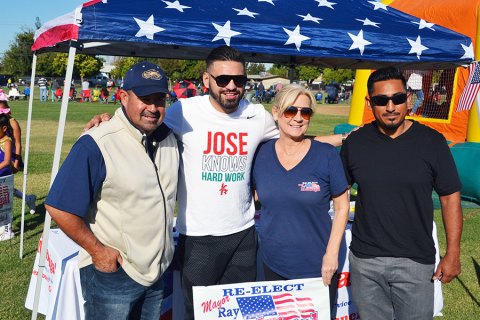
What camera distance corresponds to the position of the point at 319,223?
2639 mm

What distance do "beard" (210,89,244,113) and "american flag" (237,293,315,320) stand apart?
3.77ft

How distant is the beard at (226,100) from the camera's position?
2.78m

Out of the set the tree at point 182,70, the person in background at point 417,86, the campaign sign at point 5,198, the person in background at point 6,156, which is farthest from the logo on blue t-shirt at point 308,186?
the tree at point 182,70

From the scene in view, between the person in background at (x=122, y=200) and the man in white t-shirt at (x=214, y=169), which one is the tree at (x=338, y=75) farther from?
the person in background at (x=122, y=200)

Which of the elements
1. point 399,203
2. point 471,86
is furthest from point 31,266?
point 471,86

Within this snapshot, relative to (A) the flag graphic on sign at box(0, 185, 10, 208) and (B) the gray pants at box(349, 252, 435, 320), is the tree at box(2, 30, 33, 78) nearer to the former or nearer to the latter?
(A) the flag graphic on sign at box(0, 185, 10, 208)

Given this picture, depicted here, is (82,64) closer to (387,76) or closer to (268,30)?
(268,30)

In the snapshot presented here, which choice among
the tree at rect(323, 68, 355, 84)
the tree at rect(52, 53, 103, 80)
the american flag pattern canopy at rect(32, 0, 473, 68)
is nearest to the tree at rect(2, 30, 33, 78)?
the tree at rect(52, 53, 103, 80)

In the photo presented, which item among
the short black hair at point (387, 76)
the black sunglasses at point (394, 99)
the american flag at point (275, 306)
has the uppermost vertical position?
the short black hair at point (387, 76)

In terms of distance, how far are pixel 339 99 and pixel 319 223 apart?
39645 mm

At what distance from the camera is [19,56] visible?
202ft

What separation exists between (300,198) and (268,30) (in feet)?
6.23

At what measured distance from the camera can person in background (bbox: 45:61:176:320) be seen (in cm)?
219

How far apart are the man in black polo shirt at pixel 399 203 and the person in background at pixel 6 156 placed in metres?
4.86
